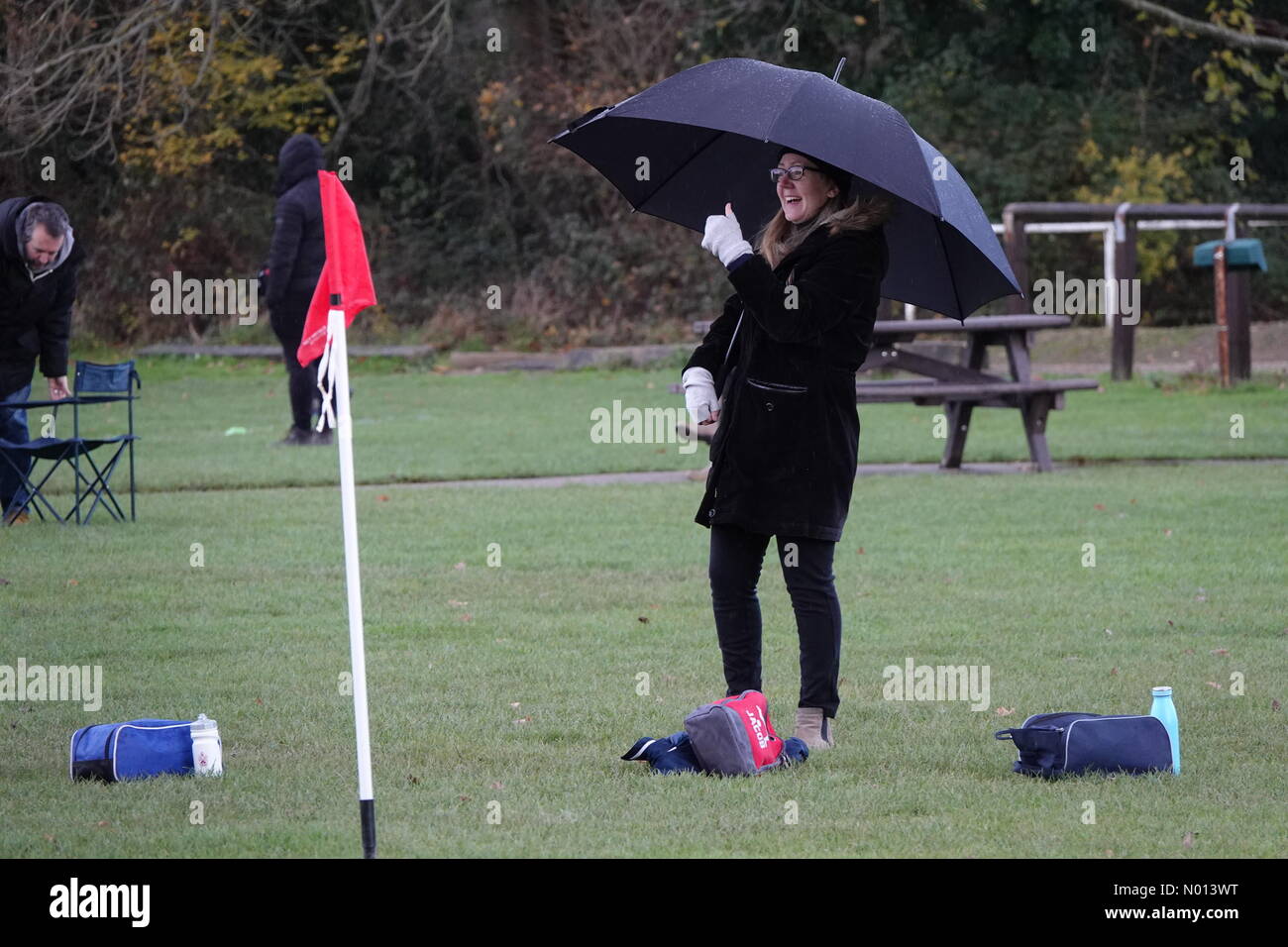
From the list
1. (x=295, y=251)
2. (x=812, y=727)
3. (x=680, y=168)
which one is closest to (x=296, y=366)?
(x=295, y=251)

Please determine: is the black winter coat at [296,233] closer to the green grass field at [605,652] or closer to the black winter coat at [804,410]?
the green grass field at [605,652]

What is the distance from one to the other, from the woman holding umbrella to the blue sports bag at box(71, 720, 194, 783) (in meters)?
1.75

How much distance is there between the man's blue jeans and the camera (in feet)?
36.3

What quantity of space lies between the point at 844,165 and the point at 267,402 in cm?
1533

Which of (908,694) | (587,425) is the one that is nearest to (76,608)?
(908,694)

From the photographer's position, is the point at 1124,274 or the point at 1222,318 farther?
the point at 1124,274

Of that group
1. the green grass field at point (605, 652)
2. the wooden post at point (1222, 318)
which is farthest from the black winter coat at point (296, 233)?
the wooden post at point (1222, 318)

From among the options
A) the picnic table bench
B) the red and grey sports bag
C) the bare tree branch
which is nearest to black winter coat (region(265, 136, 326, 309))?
the picnic table bench

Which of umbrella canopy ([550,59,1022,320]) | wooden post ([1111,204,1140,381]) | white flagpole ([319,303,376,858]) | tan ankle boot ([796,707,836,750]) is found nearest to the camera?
white flagpole ([319,303,376,858])

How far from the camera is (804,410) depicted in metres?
5.64

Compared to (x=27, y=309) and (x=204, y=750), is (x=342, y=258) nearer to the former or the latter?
(x=204, y=750)

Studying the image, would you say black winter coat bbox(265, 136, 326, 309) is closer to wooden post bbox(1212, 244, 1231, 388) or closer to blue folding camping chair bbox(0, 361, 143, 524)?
blue folding camping chair bbox(0, 361, 143, 524)

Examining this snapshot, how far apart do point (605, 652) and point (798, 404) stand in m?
2.15

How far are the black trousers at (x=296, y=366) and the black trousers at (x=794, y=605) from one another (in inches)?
369
